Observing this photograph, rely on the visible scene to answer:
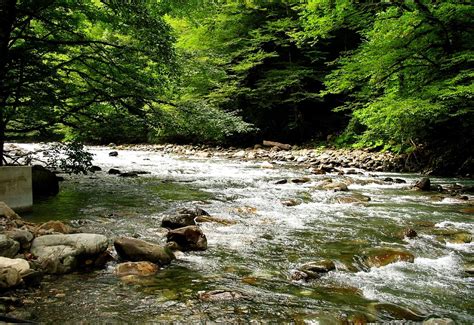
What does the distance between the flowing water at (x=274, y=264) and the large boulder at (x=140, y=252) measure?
0.17 metres

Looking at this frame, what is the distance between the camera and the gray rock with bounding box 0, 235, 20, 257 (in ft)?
11.0

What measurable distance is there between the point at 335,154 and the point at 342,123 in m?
6.82

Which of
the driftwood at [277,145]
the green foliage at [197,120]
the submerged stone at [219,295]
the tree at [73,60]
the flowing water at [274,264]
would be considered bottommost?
the flowing water at [274,264]

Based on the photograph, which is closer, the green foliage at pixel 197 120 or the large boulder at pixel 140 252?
the large boulder at pixel 140 252

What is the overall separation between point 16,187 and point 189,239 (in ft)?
10.5

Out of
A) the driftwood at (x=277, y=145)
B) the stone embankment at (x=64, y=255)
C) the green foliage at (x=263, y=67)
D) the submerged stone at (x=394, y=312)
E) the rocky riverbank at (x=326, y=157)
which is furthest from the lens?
the driftwood at (x=277, y=145)

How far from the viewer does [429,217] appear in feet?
20.8

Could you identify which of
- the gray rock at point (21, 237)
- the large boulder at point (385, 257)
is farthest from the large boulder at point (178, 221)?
the large boulder at point (385, 257)

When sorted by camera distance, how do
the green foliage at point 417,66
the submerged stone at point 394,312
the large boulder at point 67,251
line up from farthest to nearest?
the green foliage at point 417,66, the large boulder at point 67,251, the submerged stone at point 394,312

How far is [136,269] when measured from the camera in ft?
11.8

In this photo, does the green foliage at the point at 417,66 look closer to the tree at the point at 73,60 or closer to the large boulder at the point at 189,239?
the tree at the point at 73,60

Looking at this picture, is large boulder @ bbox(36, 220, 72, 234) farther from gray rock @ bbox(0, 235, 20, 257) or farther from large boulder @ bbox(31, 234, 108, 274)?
gray rock @ bbox(0, 235, 20, 257)

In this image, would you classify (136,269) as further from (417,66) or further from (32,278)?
(417,66)

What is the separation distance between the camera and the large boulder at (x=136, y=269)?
11.7ft
